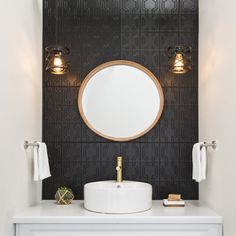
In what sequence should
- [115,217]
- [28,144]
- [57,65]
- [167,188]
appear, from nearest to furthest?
[115,217], [28,144], [57,65], [167,188]

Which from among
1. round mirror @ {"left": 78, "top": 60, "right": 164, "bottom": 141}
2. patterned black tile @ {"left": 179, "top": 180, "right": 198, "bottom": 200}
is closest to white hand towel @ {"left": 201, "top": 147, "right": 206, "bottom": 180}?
patterned black tile @ {"left": 179, "top": 180, "right": 198, "bottom": 200}

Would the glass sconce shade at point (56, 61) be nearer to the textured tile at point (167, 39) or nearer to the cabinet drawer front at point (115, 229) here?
the textured tile at point (167, 39)

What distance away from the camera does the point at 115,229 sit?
214cm

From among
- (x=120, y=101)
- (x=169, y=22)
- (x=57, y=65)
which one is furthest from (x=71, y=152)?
(x=169, y=22)

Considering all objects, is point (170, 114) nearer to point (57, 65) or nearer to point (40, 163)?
point (57, 65)

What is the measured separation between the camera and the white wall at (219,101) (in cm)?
200

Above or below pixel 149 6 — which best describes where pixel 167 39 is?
below

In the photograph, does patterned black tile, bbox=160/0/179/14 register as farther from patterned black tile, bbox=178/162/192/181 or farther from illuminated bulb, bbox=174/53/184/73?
patterned black tile, bbox=178/162/192/181

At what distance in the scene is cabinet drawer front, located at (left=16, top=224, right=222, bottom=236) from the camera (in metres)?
2.13

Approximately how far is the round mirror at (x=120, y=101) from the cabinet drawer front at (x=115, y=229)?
0.77 m

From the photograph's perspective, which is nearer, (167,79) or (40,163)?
(40,163)

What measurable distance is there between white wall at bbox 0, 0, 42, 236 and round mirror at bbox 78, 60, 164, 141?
38cm

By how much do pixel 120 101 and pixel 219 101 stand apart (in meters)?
0.78

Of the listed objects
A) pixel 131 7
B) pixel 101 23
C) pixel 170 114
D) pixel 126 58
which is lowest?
pixel 170 114
